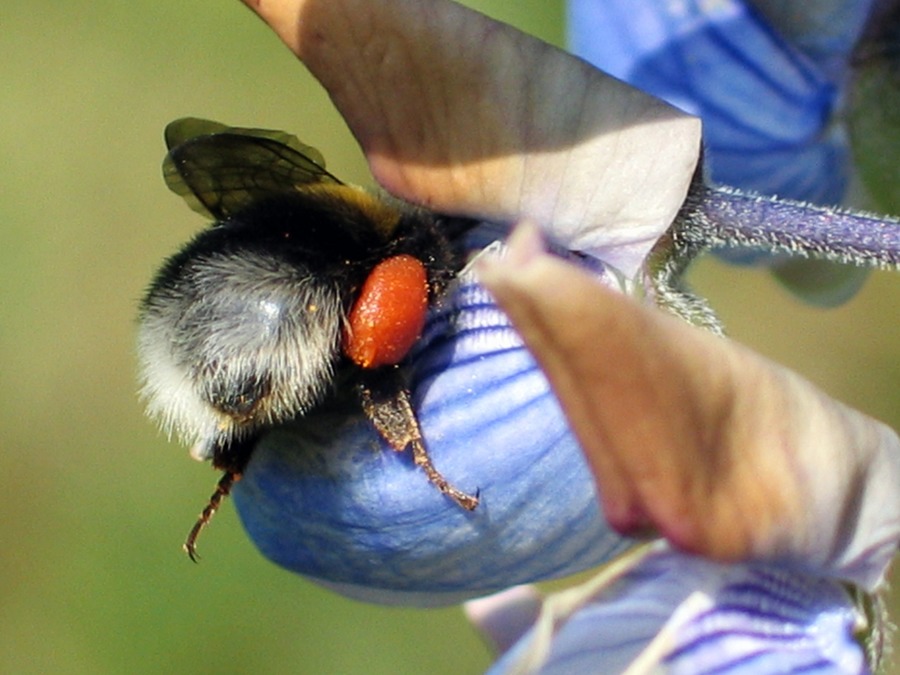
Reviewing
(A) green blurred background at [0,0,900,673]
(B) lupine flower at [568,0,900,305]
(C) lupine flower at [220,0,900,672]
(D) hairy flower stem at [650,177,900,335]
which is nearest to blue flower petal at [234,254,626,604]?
(C) lupine flower at [220,0,900,672]

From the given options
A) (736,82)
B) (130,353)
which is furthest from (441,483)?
(130,353)

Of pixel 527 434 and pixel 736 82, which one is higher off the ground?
pixel 736 82

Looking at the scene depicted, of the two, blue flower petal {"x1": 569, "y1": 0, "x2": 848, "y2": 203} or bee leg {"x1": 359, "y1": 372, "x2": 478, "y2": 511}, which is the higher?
blue flower petal {"x1": 569, "y1": 0, "x2": 848, "y2": 203}

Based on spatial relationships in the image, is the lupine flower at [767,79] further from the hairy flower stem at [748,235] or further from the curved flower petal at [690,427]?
the curved flower petal at [690,427]

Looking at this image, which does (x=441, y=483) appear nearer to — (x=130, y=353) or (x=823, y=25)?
(x=823, y=25)

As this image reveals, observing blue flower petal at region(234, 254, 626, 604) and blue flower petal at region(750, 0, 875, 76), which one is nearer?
blue flower petal at region(234, 254, 626, 604)

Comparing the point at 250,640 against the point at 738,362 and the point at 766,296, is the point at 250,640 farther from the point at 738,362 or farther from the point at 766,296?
the point at 738,362

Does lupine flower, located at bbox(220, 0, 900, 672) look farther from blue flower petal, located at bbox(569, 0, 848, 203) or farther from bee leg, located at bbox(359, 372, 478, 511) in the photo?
blue flower petal, located at bbox(569, 0, 848, 203)
